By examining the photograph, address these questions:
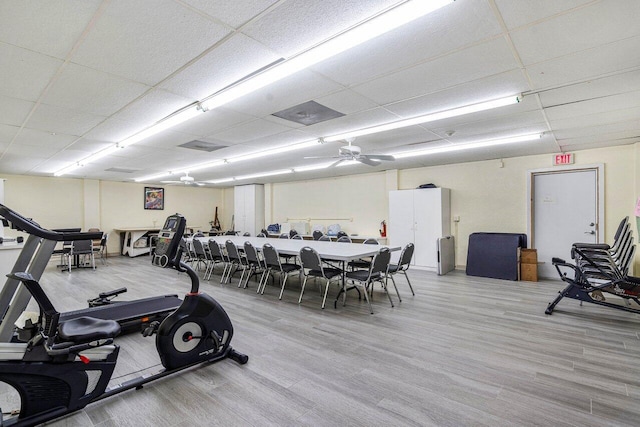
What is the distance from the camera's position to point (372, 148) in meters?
5.75

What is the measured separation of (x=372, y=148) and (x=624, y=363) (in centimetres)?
429

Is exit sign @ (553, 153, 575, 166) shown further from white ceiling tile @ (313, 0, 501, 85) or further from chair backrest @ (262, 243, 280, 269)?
chair backrest @ (262, 243, 280, 269)

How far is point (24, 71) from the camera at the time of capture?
8.61 feet

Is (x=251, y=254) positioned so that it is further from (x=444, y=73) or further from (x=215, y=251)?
(x=444, y=73)

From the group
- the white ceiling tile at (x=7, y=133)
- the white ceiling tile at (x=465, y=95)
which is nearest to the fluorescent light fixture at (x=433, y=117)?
the white ceiling tile at (x=465, y=95)

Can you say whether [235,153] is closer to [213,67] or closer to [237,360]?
[213,67]

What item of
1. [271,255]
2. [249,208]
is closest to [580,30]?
[271,255]

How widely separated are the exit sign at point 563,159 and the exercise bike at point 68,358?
6682mm

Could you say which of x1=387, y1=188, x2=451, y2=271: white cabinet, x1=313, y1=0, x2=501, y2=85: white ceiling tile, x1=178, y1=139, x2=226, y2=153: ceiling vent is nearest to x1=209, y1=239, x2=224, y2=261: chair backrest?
x1=178, y1=139, x2=226, y2=153: ceiling vent

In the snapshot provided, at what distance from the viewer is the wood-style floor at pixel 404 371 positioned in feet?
6.64

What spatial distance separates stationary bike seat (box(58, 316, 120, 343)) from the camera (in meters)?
1.95

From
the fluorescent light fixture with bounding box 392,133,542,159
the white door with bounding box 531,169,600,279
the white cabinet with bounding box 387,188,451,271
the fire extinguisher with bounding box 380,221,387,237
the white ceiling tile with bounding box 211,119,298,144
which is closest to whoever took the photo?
the white ceiling tile with bounding box 211,119,298,144

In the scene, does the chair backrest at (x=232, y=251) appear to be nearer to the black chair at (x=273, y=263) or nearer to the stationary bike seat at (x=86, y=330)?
the black chair at (x=273, y=263)

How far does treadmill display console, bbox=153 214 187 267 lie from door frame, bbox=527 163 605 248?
256 inches
